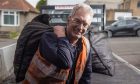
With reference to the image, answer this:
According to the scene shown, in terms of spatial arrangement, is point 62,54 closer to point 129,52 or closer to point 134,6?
point 129,52

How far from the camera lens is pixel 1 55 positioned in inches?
335

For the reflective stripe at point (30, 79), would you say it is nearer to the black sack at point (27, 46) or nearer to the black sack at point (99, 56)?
the black sack at point (27, 46)

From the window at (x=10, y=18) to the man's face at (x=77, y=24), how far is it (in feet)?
154

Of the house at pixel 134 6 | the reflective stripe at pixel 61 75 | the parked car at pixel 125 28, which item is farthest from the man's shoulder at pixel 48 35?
the house at pixel 134 6

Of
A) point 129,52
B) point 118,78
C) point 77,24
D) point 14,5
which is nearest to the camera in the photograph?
point 77,24

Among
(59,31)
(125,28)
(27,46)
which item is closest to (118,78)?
(27,46)

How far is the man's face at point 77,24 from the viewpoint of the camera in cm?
367

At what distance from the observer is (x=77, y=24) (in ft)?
12.0

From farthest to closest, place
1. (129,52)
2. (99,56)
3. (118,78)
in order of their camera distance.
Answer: (129,52) → (118,78) → (99,56)

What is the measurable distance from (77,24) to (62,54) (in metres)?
0.29

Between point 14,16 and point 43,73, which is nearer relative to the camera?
point 43,73

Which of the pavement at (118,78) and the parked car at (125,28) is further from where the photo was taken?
the parked car at (125,28)

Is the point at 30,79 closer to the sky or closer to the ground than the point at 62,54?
closer to the ground

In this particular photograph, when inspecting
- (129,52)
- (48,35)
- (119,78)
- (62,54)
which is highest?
(48,35)
